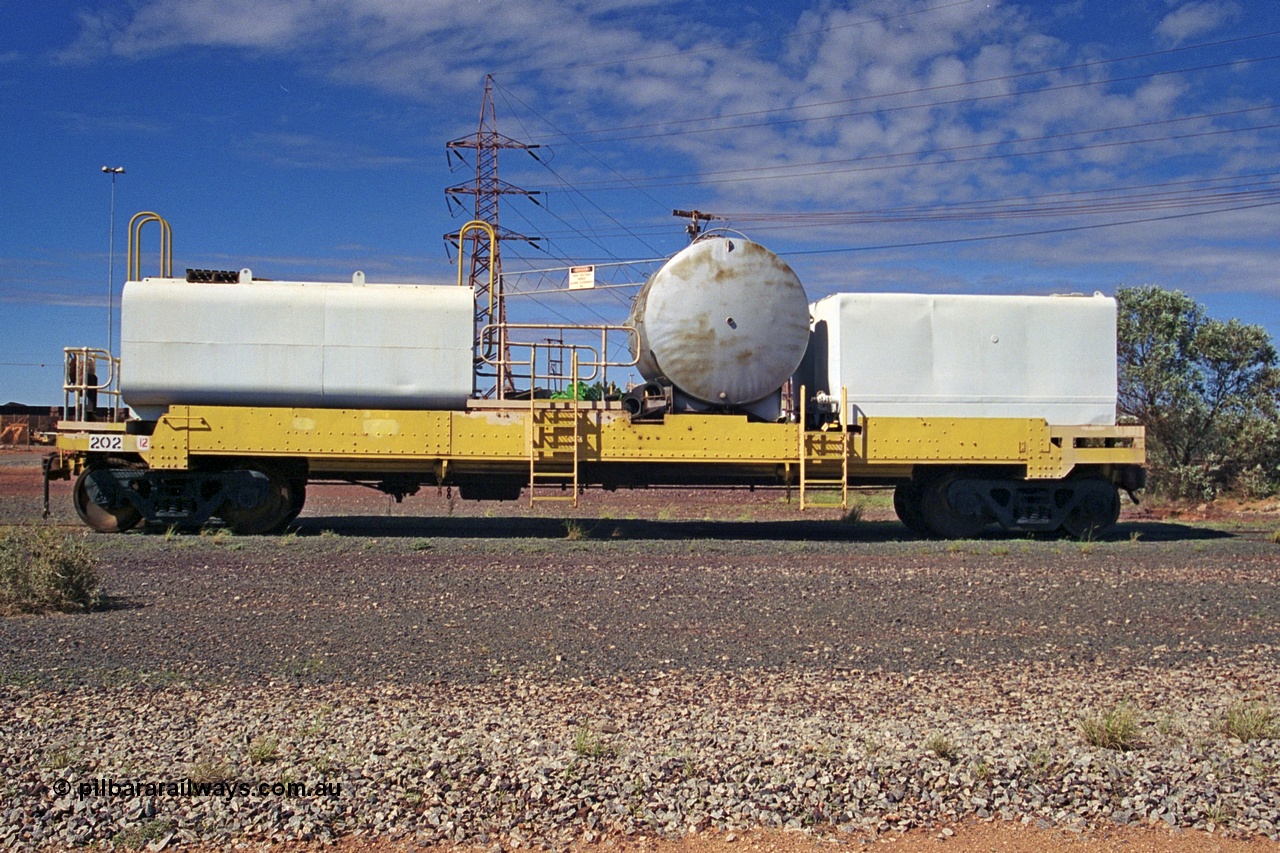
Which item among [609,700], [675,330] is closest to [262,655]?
[609,700]

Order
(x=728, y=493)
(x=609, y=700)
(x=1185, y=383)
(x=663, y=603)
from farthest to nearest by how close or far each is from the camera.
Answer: (x=728, y=493) → (x=1185, y=383) → (x=663, y=603) → (x=609, y=700)

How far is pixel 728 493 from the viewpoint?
2747 centimetres

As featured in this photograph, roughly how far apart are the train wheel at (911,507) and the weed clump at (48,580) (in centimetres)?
1015

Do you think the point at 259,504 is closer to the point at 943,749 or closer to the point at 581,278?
the point at 581,278

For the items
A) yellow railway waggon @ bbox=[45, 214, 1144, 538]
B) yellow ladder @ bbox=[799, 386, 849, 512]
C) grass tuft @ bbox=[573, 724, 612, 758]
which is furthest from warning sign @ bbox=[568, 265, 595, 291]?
grass tuft @ bbox=[573, 724, 612, 758]

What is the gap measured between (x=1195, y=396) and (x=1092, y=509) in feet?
40.2

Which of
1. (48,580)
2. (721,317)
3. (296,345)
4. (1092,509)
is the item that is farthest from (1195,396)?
(48,580)

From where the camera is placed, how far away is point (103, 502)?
517 inches

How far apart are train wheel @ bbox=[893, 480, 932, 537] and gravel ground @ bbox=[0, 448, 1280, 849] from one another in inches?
147

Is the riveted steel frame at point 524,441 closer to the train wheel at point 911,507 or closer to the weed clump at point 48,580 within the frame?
the train wheel at point 911,507

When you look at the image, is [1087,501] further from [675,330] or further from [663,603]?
[663,603]

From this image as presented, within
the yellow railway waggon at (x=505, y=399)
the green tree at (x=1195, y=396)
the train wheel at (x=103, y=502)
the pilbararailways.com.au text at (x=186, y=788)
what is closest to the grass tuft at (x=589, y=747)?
the pilbararailways.com.au text at (x=186, y=788)

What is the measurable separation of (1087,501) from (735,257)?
591 cm

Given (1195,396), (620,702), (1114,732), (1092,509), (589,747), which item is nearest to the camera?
(589,747)
